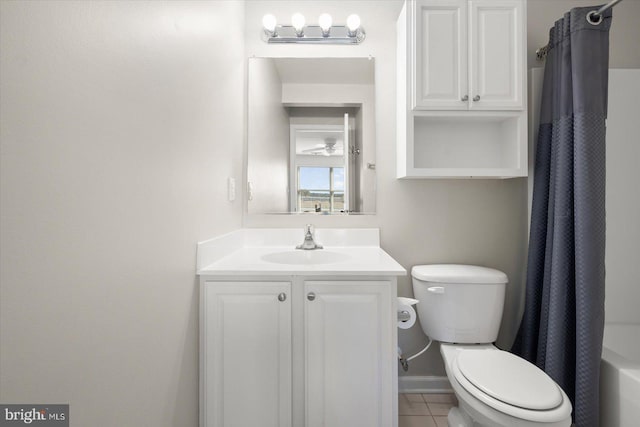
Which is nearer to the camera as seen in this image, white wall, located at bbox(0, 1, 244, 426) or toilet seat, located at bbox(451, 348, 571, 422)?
white wall, located at bbox(0, 1, 244, 426)

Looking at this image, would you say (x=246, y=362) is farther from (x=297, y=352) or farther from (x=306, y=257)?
(x=306, y=257)

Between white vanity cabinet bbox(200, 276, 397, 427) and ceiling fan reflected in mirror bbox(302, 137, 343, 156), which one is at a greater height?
ceiling fan reflected in mirror bbox(302, 137, 343, 156)

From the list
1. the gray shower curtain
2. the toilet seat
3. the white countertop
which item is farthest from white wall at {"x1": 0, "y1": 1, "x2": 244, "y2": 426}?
the gray shower curtain

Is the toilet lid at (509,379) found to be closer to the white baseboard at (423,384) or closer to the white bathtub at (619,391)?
the white bathtub at (619,391)

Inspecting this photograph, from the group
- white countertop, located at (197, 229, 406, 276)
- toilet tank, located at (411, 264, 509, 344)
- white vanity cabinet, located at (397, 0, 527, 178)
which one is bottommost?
toilet tank, located at (411, 264, 509, 344)

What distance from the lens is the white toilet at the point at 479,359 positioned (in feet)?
3.50

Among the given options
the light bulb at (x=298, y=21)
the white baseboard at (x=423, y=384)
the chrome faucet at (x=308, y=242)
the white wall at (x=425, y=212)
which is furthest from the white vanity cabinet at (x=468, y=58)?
the white baseboard at (x=423, y=384)

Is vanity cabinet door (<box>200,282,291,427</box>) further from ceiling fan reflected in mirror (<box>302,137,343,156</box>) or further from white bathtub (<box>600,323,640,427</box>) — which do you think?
white bathtub (<box>600,323,640,427</box>)

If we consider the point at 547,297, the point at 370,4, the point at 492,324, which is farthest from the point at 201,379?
the point at 370,4

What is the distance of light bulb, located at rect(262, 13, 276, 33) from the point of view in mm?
1797

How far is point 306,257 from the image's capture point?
168 cm

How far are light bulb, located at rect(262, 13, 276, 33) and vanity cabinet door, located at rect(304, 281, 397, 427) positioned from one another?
1.50 metres

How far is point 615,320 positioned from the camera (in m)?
1.77

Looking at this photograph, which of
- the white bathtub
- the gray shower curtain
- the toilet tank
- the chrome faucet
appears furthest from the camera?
the chrome faucet
